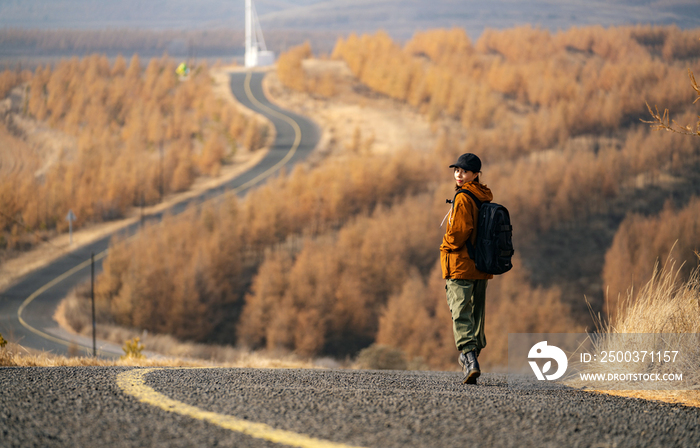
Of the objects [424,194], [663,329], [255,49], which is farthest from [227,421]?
[255,49]

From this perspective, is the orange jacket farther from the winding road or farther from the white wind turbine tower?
the white wind turbine tower

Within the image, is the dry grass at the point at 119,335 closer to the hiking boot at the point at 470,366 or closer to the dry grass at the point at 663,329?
the dry grass at the point at 663,329

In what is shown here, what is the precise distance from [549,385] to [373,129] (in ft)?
184

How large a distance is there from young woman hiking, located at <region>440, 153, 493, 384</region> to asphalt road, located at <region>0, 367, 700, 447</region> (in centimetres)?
52

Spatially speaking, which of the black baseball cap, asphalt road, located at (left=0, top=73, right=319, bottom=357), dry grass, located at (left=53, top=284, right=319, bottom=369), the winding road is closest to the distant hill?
asphalt road, located at (left=0, top=73, right=319, bottom=357)

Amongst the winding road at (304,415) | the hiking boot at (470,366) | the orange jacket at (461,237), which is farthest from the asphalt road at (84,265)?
the orange jacket at (461,237)

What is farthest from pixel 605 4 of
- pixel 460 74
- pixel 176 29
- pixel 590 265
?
pixel 176 29

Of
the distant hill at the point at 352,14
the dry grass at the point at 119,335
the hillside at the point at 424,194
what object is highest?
the distant hill at the point at 352,14

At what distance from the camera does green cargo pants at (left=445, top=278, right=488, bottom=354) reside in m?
4.63

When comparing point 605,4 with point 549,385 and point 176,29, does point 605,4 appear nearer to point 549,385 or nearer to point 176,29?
point 176,29

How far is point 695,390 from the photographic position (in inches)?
167

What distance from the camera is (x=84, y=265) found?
139 feet

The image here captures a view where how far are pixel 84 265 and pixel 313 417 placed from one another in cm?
4380

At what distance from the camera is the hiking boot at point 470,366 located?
469 centimetres
